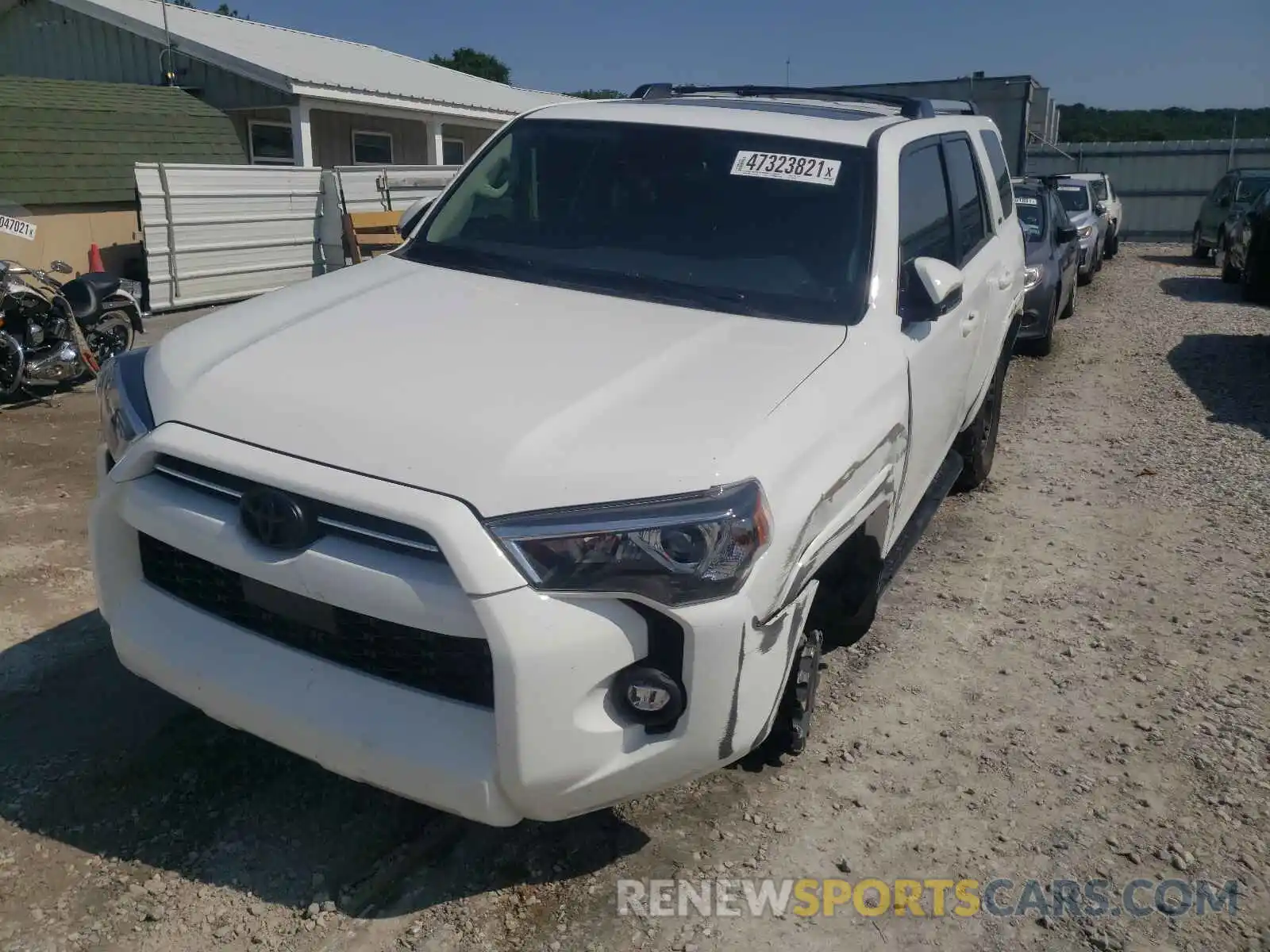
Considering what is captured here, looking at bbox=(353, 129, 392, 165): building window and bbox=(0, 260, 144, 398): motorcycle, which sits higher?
bbox=(353, 129, 392, 165): building window

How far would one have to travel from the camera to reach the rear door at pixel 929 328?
11.5 ft

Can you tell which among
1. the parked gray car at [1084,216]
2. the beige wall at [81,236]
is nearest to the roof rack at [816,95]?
the beige wall at [81,236]

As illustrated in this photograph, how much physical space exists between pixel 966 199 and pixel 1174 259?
1885 cm

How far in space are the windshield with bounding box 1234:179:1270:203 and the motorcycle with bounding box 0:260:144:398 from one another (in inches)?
718

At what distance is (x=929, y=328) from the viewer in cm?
370

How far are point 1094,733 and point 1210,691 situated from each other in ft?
2.21

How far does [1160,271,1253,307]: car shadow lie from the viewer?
15078 millimetres

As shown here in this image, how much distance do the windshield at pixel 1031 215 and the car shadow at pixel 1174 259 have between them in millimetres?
10653

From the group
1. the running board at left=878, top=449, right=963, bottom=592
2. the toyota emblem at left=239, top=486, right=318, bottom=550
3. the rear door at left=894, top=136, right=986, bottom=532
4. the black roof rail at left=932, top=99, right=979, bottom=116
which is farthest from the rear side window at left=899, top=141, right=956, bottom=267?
the toyota emblem at left=239, top=486, right=318, bottom=550

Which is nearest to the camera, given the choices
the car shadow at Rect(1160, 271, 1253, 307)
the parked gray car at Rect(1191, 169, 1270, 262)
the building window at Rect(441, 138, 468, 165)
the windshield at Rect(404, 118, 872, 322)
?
the windshield at Rect(404, 118, 872, 322)

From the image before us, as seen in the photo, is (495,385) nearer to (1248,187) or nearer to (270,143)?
(270,143)

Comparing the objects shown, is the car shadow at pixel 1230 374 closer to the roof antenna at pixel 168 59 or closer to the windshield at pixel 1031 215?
the windshield at pixel 1031 215

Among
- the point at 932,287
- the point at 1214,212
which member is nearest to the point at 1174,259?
the point at 1214,212

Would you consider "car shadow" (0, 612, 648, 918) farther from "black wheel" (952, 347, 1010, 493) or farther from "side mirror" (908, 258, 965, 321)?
"black wheel" (952, 347, 1010, 493)
